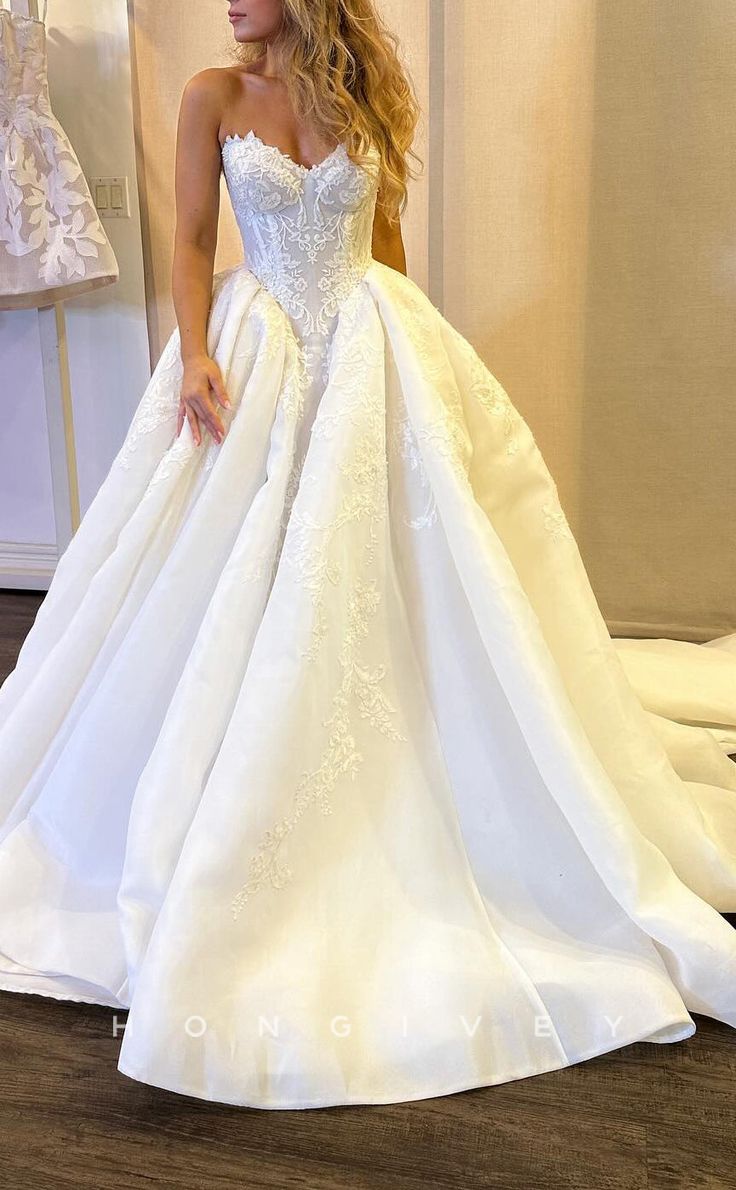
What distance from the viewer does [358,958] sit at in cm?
152

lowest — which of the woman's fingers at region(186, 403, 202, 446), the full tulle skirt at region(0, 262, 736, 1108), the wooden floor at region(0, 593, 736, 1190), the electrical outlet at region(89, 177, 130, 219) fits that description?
the wooden floor at region(0, 593, 736, 1190)

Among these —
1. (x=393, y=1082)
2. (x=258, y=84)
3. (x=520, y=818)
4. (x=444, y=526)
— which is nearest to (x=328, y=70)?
(x=258, y=84)

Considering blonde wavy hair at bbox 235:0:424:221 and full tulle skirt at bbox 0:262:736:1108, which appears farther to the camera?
blonde wavy hair at bbox 235:0:424:221

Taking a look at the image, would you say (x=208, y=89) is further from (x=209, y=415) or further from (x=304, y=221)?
(x=209, y=415)

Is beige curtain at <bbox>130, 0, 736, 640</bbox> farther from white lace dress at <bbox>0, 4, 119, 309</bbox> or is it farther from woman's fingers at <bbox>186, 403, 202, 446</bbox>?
woman's fingers at <bbox>186, 403, 202, 446</bbox>

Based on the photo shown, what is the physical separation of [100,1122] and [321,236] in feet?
4.81

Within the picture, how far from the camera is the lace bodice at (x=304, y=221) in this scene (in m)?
1.76

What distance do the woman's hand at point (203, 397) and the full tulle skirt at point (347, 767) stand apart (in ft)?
0.10

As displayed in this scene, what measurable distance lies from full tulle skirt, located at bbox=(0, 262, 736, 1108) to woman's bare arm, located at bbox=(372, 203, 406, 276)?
6.0 inches

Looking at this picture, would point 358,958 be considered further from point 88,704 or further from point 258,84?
point 258,84

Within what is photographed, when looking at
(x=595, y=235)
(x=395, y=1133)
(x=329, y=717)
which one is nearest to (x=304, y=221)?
(x=329, y=717)

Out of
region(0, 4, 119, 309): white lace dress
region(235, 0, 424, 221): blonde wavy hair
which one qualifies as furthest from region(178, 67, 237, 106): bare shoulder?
region(0, 4, 119, 309): white lace dress

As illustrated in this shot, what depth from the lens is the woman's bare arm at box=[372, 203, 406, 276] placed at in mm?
1990

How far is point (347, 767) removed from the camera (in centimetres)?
→ 161
